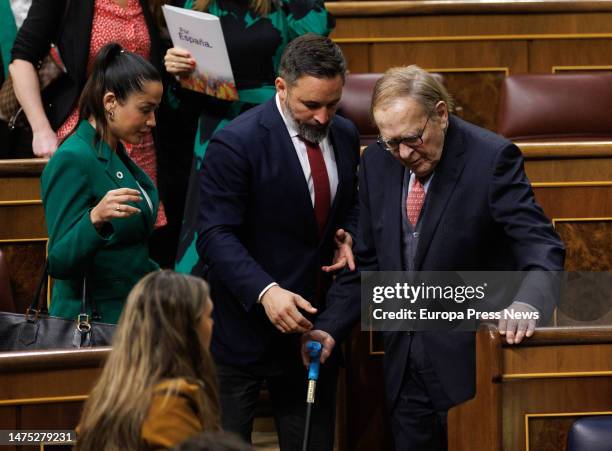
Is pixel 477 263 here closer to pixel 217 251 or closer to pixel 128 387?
pixel 217 251

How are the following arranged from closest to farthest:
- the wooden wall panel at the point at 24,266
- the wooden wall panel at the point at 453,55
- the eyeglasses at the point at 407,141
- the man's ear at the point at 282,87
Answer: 1. the eyeglasses at the point at 407,141
2. the man's ear at the point at 282,87
3. the wooden wall panel at the point at 24,266
4. the wooden wall panel at the point at 453,55

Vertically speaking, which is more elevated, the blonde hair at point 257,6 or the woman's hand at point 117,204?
the blonde hair at point 257,6

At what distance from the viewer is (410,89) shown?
184 centimetres

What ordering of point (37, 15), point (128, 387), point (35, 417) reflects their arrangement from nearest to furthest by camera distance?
point (128, 387), point (35, 417), point (37, 15)

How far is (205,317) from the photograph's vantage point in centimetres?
132

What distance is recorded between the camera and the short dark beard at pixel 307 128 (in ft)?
6.34

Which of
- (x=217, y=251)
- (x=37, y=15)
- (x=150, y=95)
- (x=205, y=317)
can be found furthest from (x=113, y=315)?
(x=37, y=15)

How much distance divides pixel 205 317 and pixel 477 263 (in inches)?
26.3

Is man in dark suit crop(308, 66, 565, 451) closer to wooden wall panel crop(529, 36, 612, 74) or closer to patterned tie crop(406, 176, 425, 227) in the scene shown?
patterned tie crop(406, 176, 425, 227)

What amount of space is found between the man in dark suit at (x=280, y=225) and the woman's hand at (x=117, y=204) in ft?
0.65

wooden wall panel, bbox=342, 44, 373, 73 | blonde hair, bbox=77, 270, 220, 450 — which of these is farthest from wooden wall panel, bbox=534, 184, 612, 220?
blonde hair, bbox=77, 270, 220, 450

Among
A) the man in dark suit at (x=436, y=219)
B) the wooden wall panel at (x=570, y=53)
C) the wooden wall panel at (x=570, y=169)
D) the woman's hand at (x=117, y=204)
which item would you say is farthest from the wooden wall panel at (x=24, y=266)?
the wooden wall panel at (x=570, y=53)

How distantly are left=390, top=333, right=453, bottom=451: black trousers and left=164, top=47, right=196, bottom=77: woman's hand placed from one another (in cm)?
84

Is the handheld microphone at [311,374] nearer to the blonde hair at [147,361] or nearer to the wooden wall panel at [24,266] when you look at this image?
the blonde hair at [147,361]
